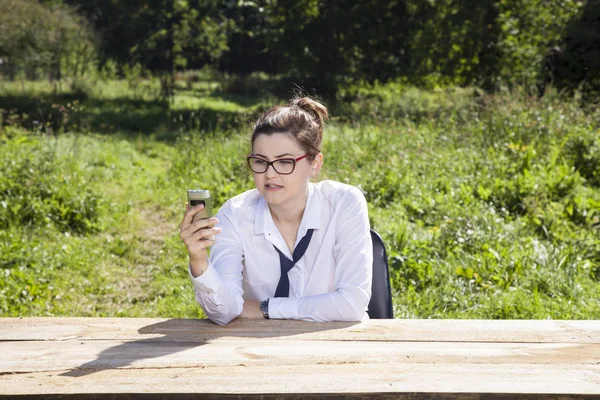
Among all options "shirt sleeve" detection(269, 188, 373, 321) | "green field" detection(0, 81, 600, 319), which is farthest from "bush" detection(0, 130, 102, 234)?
"shirt sleeve" detection(269, 188, 373, 321)

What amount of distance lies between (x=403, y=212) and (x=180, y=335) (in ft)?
13.3

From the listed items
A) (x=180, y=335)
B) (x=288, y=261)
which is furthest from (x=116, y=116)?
(x=180, y=335)

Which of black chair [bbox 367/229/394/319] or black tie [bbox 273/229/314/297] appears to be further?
black chair [bbox 367/229/394/319]

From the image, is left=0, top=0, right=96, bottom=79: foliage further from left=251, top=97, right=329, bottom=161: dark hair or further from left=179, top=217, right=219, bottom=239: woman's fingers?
left=179, top=217, right=219, bottom=239: woman's fingers

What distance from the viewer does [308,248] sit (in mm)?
2758

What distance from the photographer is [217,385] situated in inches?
64.8

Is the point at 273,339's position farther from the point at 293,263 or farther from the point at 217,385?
the point at 293,263

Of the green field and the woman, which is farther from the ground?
the woman

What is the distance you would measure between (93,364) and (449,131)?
7.15 m

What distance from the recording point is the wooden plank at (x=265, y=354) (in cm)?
183

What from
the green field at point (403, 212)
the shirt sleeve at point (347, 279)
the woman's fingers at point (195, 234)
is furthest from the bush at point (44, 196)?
the woman's fingers at point (195, 234)

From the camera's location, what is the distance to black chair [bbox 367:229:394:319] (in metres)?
2.87

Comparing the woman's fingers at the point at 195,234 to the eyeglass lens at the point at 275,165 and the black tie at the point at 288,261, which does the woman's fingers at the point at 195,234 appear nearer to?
the eyeglass lens at the point at 275,165

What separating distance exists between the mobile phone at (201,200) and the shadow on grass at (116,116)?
934cm
